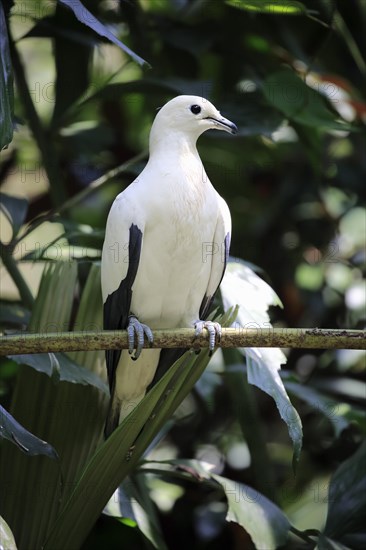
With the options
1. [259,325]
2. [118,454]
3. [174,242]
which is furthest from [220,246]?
[118,454]

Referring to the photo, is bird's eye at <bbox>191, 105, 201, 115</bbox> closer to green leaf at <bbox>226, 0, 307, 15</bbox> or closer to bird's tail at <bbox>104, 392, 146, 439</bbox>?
green leaf at <bbox>226, 0, 307, 15</bbox>

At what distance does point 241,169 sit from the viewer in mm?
3938

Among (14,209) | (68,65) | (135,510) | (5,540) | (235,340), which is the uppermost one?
(235,340)

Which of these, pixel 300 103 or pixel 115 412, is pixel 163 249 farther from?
pixel 300 103

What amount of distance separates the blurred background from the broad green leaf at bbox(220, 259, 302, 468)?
0.48 meters

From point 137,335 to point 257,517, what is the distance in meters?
0.64

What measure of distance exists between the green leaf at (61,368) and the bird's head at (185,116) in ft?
2.37

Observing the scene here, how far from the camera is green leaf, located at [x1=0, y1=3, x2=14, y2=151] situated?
6.09 feet

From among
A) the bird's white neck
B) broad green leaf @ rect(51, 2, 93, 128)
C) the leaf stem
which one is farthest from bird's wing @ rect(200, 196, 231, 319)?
broad green leaf @ rect(51, 2, 93, 128)

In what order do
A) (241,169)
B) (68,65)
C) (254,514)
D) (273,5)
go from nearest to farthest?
1. (254,514)
2. (273,5)
3. (68,65)
4. (241,169)

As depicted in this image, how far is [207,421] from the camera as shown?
350cm

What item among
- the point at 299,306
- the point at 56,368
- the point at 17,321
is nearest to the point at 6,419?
the point at 56,368

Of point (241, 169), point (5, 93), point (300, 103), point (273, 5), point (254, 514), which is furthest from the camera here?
point (241, 169)

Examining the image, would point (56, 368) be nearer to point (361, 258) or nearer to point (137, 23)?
point (137, 23)
